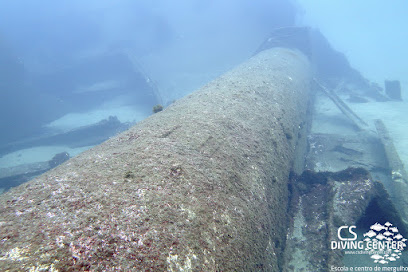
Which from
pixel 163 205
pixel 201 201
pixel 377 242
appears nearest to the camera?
pixel 163 205

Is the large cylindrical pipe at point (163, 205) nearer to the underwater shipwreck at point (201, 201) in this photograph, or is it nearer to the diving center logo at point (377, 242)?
the underwater shipwreck at point (201, 201)

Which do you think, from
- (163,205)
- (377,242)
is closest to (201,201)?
(163,205)

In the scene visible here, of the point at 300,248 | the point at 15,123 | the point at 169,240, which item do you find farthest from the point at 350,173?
the point at 15,123

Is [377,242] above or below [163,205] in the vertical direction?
Result: below

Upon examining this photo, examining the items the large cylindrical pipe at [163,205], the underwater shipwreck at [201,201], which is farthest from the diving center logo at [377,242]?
the large cylindrical pipe at [163,205]

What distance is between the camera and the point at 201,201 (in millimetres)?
1827

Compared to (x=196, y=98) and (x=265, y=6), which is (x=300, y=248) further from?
(x=265, y=6)

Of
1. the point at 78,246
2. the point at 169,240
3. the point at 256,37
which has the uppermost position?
the point at 256,37

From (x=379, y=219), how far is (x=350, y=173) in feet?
2.85

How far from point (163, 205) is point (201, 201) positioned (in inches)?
14.4

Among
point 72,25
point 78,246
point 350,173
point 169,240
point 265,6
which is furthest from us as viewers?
point 72,25

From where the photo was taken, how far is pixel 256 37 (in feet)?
77.2

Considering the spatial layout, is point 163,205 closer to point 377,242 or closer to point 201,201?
point 201,201

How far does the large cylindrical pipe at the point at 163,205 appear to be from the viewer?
1202 millimetres
